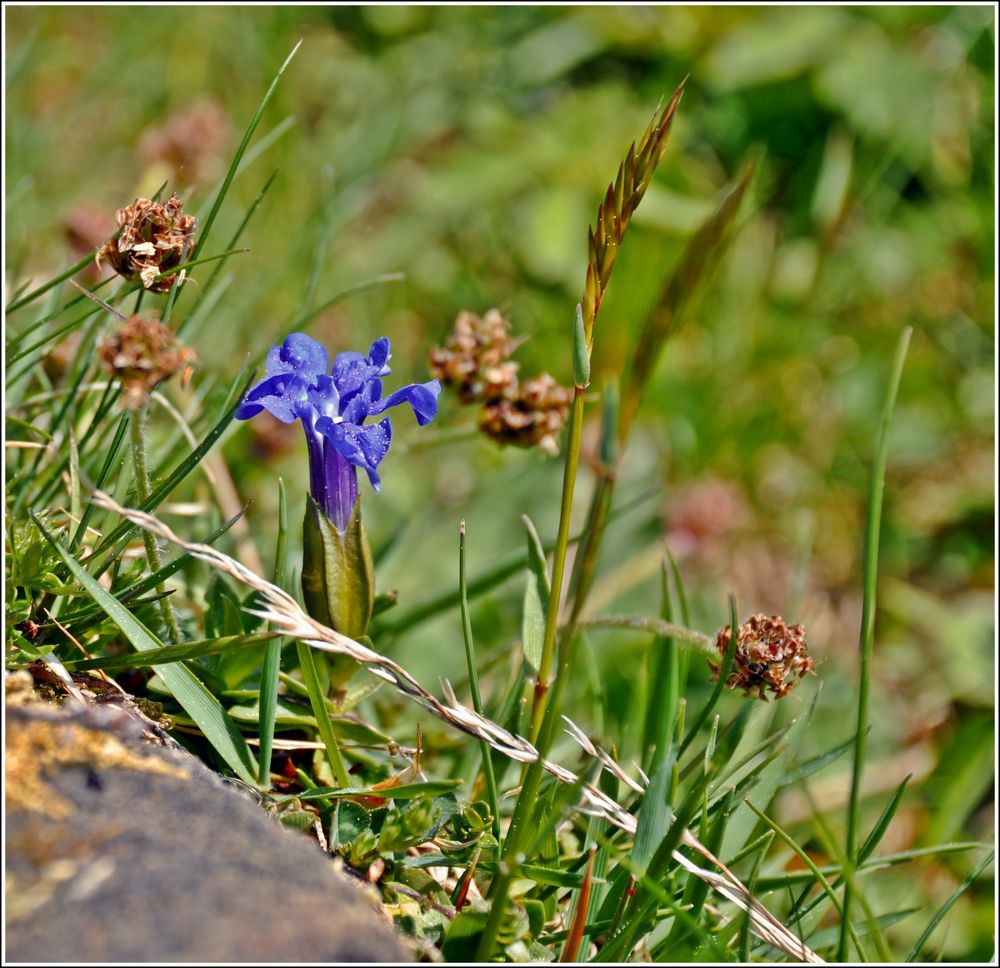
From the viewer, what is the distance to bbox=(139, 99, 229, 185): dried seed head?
3.24 m

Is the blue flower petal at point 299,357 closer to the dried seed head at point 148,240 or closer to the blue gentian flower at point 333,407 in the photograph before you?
the blue gentian flower at point 333,407

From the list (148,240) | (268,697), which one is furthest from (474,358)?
(268,697)

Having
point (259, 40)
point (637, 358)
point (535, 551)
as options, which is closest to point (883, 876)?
point (535, 551)

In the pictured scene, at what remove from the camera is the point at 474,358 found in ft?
7.00

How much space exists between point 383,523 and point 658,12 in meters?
2.65

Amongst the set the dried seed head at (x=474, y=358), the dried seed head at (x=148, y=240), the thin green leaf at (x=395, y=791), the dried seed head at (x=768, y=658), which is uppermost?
the dried seed head at (x=148, y=240)

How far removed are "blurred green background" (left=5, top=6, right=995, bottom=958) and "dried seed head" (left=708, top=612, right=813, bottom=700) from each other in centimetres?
147

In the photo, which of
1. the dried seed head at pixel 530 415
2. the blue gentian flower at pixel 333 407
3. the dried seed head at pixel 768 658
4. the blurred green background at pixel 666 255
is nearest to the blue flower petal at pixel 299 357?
the blue gentian flower at pixel 333 407

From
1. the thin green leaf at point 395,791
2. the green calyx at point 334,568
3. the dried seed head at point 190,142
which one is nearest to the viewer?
the thin green leaf at point 395,791

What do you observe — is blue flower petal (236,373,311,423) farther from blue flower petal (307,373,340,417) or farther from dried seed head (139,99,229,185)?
dried seed head (139,99,229,185)

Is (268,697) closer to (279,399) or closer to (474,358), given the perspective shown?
(279,399)

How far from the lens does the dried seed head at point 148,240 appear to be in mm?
1527

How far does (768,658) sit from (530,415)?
76cm

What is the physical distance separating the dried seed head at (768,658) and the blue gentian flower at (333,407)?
1.82ft
